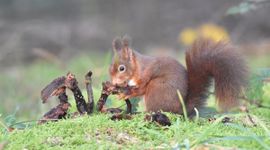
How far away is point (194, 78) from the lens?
12.3 feet

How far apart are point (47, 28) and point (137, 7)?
5.80 ft

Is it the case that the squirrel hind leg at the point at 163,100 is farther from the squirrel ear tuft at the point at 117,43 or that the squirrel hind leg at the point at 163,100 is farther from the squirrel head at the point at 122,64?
the squirrel ear tuft at the point at 117,43

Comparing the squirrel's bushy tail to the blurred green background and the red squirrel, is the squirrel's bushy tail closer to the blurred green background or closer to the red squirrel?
the red squirrel

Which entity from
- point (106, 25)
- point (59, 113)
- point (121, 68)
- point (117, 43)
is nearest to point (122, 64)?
point (121, 68)

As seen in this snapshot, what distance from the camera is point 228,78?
3586 mm

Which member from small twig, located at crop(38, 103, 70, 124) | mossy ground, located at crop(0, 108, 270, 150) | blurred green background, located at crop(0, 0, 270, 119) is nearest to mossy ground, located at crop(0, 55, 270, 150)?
mossy ground, located at crop(0, 108, 270, 150)

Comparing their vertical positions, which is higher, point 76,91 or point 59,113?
point 76,91

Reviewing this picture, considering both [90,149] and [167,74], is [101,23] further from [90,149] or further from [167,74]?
[90,149]

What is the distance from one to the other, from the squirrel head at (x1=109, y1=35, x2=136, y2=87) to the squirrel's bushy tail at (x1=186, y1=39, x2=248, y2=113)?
1.42 ft

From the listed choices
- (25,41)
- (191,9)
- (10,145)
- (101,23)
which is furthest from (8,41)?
(10,145)

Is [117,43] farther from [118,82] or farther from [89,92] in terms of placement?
[89,92]

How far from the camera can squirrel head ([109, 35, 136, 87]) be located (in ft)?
13.2

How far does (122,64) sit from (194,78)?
56 cm

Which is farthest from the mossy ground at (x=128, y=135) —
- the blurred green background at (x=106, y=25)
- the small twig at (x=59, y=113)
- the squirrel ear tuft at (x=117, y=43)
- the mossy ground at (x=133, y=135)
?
the blurred green background at (x=106, y=25)
